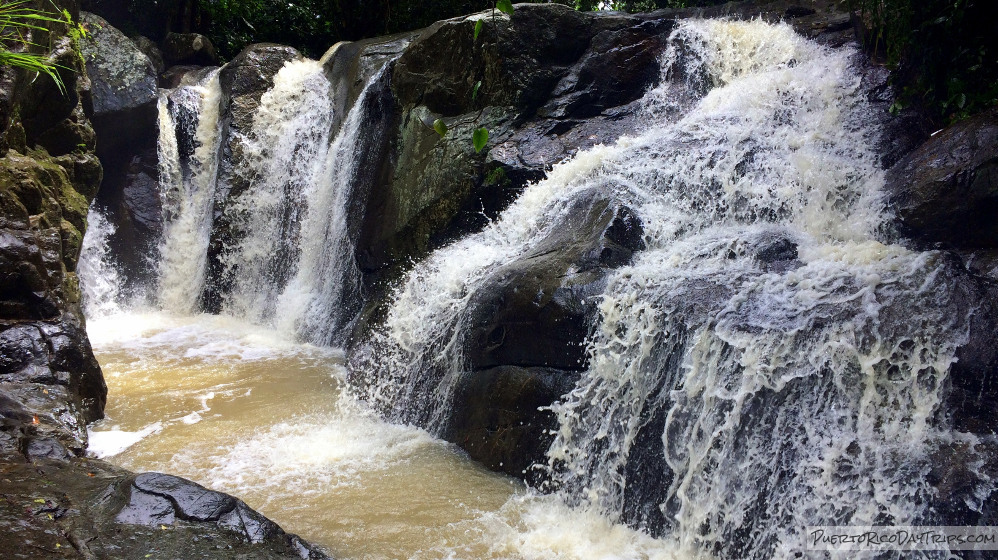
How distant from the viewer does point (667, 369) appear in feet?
12.8

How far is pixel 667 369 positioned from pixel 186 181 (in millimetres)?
8747

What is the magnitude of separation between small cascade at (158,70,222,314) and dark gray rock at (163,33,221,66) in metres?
1.65

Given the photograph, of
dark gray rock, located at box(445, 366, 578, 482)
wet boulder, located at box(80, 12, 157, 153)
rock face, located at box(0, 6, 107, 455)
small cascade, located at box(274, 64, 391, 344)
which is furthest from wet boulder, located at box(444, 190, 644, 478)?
wet boulder, located at box(80, 12, 157, 153)

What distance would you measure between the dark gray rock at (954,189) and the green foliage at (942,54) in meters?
0.43

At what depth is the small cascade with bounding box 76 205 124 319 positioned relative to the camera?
922 cm

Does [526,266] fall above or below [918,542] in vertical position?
above

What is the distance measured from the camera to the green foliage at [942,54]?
4.92 metres

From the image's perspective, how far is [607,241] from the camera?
4906 mm

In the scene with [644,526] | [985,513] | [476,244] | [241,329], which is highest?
[476,244]

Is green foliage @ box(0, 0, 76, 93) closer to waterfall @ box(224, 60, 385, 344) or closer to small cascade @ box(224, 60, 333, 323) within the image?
waterfall @ box(224, 60, 385, 344)

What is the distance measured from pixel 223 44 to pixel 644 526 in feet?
40.6

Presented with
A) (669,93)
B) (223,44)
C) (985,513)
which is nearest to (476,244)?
(669,93)

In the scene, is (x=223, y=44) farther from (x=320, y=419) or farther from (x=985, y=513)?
(x=985, y=513)

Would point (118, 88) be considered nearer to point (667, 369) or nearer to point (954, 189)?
point (667, 369)
